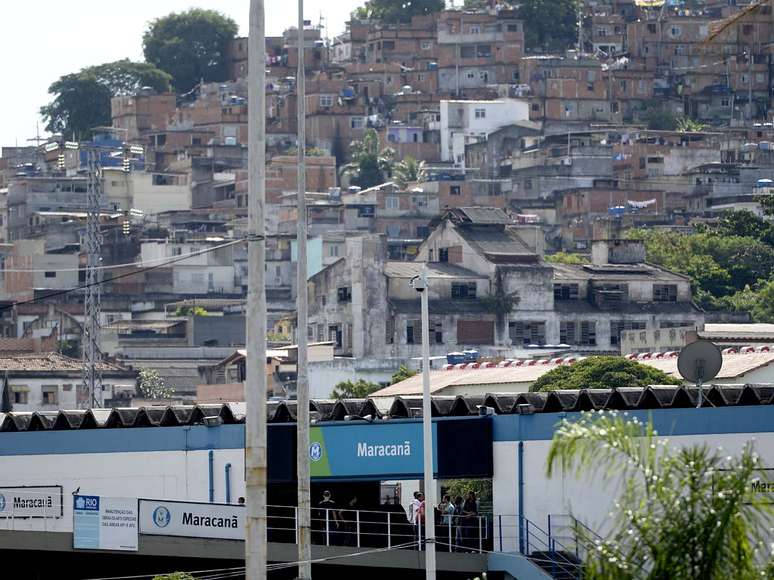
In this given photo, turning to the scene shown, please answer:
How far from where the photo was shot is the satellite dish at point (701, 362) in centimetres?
4038

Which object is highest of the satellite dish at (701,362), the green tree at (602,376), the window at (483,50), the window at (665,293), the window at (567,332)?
the window at (483,50)

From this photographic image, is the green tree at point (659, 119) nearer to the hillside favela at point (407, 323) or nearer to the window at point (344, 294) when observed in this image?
the hillside favela at point (407, 323)

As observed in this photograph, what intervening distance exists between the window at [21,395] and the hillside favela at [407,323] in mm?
111

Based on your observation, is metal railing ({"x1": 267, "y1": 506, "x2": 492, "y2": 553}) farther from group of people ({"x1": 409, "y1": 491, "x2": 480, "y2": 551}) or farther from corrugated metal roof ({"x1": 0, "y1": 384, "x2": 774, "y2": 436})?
corrugated metal roof ({"x1": 0, "y1": 384, "x2": 774, "y2": 436})

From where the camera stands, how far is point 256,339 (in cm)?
2161

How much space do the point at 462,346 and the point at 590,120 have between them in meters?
77.2

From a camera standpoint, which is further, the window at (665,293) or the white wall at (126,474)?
the window at (665,293)

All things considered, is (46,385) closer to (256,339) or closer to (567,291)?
(567,291)

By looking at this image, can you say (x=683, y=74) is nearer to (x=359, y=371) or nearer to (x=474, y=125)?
(x=474, y=125)

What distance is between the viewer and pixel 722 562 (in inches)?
636

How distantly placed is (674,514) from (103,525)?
79.5 feet

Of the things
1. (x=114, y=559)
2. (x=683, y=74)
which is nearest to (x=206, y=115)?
(x=683, y=74)

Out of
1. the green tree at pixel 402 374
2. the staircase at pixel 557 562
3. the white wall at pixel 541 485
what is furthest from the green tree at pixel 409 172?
the staircase at pixel 557 562

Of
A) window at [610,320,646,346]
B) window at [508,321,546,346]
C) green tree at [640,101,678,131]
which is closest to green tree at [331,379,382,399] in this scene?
window at [508,321,546,346]
